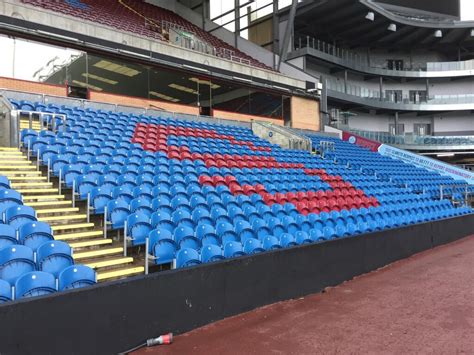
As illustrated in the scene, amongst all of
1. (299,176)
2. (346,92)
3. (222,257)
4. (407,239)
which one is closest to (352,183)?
(299,176)

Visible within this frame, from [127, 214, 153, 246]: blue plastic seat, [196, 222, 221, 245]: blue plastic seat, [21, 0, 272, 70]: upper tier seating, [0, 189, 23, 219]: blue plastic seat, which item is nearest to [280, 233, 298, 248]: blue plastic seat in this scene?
[196, 222, 221, 245]: blue plastic seat

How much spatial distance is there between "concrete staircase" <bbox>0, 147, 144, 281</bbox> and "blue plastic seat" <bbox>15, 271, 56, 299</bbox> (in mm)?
944

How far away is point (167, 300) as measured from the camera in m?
4.28

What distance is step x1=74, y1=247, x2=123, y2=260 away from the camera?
5043mm

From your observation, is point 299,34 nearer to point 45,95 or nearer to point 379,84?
point 379,84

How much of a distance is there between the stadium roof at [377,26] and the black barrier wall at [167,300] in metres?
21.6

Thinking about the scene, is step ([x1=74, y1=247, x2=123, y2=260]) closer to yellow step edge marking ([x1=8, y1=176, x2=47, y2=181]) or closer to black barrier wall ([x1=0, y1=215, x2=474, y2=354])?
black barrier wall ([x1=0, y1=215, x2=474, y2=354])

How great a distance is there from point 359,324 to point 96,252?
351 cm

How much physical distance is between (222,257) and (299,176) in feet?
22.8

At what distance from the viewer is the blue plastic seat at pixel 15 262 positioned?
3.83m

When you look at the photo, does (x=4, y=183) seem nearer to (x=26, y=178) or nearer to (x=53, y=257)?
(x=26, y=178)

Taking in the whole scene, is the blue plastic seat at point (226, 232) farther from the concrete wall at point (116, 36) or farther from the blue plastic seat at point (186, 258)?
the concrete wall at point (116, 36)

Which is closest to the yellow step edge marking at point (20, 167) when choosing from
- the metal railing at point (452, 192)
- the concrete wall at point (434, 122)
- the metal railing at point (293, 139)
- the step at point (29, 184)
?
the step at point (29, 184)

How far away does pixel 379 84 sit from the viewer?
113 feet
